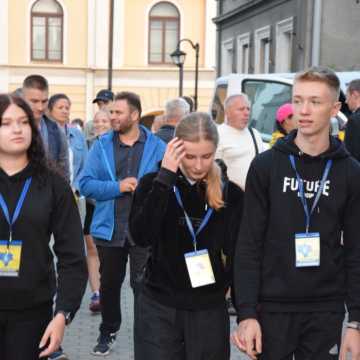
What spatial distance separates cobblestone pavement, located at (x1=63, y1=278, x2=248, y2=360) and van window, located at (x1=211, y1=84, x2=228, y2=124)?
640 cm

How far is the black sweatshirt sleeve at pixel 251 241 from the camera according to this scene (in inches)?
156

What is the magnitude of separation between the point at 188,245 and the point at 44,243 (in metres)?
0.68

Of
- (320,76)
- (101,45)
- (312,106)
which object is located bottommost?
(312,106)

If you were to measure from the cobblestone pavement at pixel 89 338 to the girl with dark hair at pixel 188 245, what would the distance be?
105 inches

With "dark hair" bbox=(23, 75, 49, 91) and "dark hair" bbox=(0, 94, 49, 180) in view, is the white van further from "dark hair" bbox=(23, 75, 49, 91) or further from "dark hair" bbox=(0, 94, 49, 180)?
"dark hair" bbox=(0, 94, 49, 180)

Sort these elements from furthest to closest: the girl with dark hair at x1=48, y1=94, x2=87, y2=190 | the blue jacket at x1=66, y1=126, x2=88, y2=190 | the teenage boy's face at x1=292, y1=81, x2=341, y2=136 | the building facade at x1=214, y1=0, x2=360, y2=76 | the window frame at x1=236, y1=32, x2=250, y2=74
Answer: the window frame at x1=236, y1=32, x2=250, y2=74 < the building facade at x1=214, y1=0, x2=360, y2=76 < the blue jacket at x1=66, y1=126, x2=88, y2=190 < the girl with dark hair at x1=48, y1=94, x2=87, y2=190 < the teenage boy's face at x1=292, y1=81, x2=341, y2=136

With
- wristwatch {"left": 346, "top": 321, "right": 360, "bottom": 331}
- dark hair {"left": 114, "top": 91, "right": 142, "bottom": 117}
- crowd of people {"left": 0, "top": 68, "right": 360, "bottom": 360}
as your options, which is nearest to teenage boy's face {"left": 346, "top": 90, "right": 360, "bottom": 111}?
dark hair {"left": 114, "top": 91, "right": 142, "bottom": 117}

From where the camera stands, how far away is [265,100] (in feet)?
44.8

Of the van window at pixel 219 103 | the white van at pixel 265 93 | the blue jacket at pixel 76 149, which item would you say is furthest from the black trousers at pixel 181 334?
the van window at pixel 219 103

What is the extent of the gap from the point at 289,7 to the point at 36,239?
22021mm

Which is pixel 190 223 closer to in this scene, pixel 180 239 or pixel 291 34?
pixel 180 239

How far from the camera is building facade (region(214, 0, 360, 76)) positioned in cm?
2384

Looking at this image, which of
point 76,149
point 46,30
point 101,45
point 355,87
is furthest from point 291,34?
point 46,30

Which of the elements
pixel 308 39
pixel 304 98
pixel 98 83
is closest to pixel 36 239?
pixel 304 98
